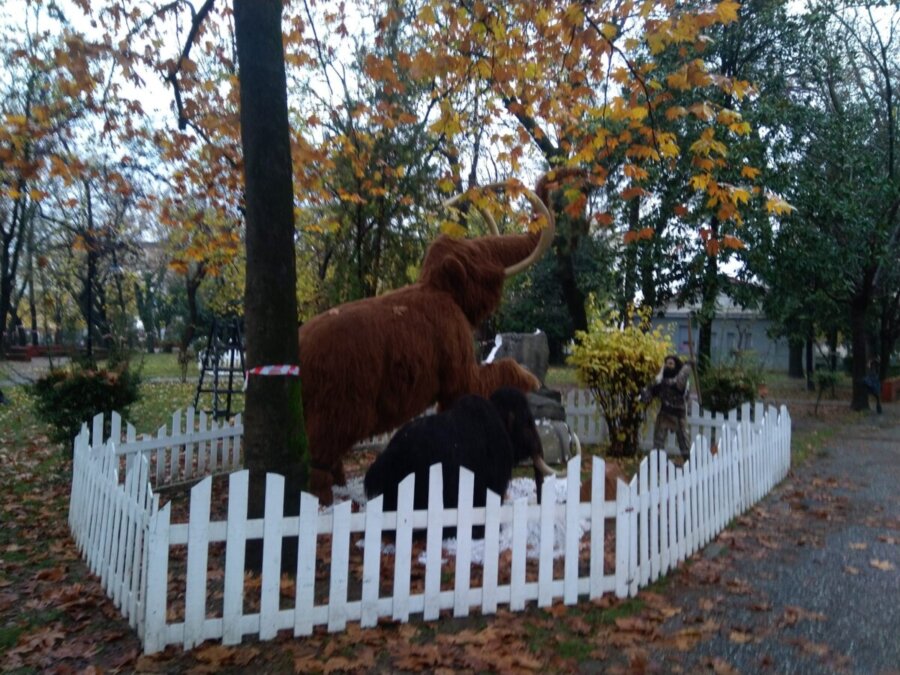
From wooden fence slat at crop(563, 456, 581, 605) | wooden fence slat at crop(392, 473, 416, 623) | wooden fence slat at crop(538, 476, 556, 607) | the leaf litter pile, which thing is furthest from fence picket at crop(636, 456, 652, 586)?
wooden fence slat at crop(392, 473, 416, 623)

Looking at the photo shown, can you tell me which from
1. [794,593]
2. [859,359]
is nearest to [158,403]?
[794,593]

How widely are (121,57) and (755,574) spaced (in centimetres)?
738

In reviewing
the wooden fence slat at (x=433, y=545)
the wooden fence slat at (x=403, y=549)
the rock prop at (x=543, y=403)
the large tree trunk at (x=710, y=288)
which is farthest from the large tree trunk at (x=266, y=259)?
the large tree trunk at (x=710, y=288)

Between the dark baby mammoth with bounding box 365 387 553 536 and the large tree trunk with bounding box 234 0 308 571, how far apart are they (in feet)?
3.72

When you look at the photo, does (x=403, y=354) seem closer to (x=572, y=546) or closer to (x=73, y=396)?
(x=572, y=546)

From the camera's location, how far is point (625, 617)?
15.7ft

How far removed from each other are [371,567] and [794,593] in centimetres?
288

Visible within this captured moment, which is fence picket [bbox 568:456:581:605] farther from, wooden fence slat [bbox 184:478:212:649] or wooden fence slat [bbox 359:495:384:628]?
wooden fence slat [bbox 184:478:212:649]

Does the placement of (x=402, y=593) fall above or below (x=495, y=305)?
below

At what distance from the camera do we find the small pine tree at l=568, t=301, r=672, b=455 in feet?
35.1

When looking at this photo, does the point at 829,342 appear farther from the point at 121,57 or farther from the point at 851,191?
the point at 121,57

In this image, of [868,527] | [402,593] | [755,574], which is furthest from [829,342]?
[402,593]

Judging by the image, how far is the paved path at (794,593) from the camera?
4219 millimetres

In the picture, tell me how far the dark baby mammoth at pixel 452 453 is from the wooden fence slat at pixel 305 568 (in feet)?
4.84
